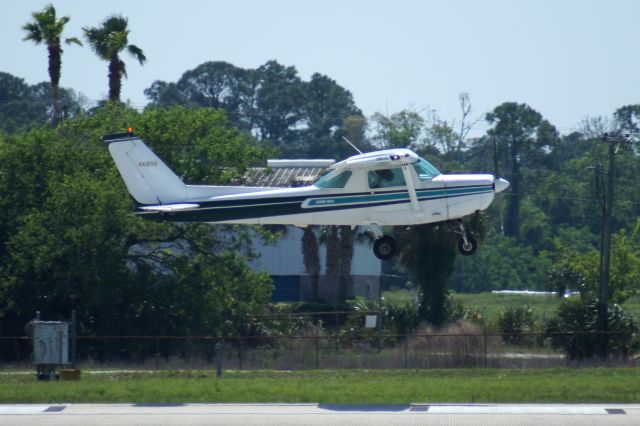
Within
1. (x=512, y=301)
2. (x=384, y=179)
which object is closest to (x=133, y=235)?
(x=384, y=179)

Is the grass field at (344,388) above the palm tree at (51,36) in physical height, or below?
below

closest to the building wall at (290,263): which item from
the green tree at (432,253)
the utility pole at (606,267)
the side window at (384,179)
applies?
the green tree at (432,253)

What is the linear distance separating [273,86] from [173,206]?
10852 centimetres

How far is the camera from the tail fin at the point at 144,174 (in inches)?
1093

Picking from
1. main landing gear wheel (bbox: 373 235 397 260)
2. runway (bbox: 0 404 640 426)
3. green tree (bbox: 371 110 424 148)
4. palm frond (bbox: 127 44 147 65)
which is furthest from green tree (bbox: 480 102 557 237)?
runway (bbox: 0 404 640 426)

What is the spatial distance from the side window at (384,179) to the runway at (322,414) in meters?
6.49

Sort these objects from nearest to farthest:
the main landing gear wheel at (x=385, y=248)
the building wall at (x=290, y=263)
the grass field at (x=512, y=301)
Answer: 1. the main landing gear wheel at (x=385, y=248)
2. the grass field at (x=512, y=301)
3. the building wall at (x=290, y=263)

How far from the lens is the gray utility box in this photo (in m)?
28.6

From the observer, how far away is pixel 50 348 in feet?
94.1

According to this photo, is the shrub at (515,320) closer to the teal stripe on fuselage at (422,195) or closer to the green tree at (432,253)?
the green tree at (432,253)

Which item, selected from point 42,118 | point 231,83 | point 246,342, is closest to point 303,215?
point 246,342

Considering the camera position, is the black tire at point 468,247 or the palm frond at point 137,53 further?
the palm frond at point 137,53

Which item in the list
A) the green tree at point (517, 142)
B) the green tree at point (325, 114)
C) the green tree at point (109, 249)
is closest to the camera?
the green tree at point (109, 249)

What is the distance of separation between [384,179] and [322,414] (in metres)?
7.65
